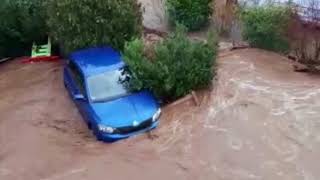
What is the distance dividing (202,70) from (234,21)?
4372 mm

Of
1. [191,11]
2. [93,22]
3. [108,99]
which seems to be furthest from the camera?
[191,11]

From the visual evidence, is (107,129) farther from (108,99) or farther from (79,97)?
(79,97)

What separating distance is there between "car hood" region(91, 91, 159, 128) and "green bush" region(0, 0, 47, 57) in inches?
201

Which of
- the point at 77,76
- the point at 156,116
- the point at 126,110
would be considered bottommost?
the point at 156,116

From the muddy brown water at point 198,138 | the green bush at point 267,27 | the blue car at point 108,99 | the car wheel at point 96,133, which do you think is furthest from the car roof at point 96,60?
the green bush at point 267,27

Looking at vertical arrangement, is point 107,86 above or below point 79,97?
above

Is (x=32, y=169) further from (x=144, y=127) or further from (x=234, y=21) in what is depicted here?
(x=234, y=21)

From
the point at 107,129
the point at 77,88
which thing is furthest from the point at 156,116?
the point at 77,88

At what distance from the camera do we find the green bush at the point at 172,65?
13.0 m

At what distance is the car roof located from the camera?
517 inches

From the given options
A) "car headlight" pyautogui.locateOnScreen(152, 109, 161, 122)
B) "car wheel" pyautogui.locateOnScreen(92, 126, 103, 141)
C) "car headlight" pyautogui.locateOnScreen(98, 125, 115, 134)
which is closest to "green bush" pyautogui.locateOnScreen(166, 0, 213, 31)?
"car headlight" pyautogui.locateOnScreen(152, 109, 161, 122)

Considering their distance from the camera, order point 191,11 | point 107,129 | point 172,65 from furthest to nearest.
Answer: point 191,11 < point 172,65 < point 107,129

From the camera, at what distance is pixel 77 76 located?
13406 mm

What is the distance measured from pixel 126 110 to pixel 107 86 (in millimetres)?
818
